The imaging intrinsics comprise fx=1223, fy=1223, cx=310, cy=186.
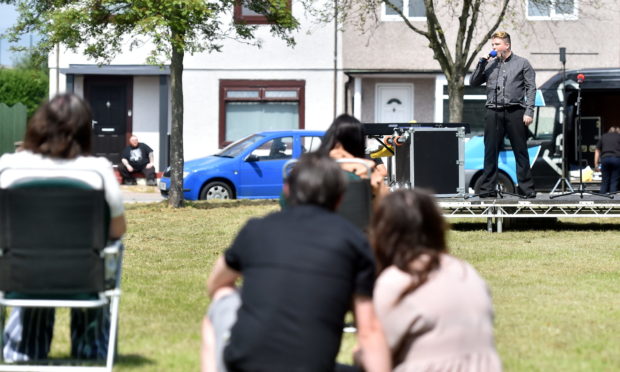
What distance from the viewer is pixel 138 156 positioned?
92.4ft

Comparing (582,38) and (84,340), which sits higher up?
(582,38)

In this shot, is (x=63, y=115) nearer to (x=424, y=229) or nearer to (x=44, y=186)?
(x=44, y=186)

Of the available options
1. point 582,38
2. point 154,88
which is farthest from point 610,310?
point 154,88

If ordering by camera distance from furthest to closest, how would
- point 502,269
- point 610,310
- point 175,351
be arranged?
point 502,269 → point 610,310 → point 175,351

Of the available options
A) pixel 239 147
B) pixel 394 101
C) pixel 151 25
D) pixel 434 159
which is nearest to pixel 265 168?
pixel 239 147

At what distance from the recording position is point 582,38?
2948 cm

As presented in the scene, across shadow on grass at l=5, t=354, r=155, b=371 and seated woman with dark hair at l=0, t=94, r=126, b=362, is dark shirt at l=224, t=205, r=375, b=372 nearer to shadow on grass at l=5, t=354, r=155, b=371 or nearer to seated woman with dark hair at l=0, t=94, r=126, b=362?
seated woman with dark hair at l=0, t=94, r=126, b=362

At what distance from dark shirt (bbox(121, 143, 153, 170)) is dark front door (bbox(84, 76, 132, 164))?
3.08 meters

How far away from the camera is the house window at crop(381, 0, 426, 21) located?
1166 inches

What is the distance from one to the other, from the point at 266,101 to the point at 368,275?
2597 cm

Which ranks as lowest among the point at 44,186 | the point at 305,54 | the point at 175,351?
the point at 175,351

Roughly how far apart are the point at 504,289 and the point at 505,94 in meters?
4.64

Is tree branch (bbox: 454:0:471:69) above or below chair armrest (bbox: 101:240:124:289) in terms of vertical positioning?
above

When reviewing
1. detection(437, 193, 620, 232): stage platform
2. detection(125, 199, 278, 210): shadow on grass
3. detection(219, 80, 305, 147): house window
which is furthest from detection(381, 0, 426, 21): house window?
detection(437, 193, 620, 232): stage platform
